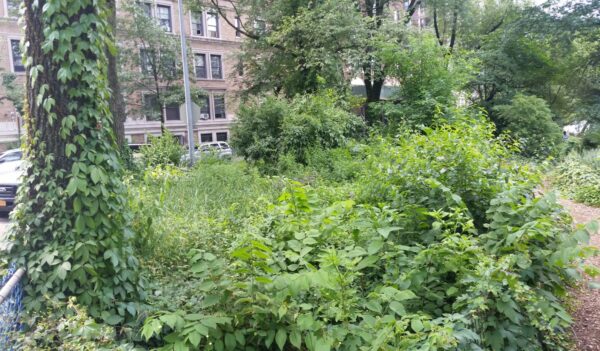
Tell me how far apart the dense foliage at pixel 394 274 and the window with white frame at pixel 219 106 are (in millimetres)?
34368

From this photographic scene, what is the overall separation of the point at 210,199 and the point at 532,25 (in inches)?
747

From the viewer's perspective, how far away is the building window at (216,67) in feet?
125

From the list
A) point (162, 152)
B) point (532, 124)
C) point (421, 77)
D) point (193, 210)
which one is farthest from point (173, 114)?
point (193, 210)

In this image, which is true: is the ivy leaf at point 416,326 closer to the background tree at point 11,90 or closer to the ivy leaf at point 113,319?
the ivy leaf at point 113,319

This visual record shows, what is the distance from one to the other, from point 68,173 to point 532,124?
59.4 feet

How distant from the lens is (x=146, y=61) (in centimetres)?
2545

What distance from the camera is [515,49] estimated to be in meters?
21.6

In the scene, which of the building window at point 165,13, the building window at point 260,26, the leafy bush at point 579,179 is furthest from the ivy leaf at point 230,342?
the building window at point 165,13

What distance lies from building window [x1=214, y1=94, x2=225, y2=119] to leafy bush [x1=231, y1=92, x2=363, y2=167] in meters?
25.2

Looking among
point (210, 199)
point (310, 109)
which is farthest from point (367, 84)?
point (210, 199)

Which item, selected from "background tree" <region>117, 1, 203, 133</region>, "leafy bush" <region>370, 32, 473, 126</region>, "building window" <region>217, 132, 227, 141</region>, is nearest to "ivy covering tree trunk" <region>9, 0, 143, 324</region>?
"leafy bush" <region>370, 32, 473, 126</region>

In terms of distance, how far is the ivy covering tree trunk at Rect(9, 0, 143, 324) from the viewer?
311cm

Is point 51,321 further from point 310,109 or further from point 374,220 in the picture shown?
point 310,109

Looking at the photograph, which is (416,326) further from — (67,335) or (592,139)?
(592,139)
